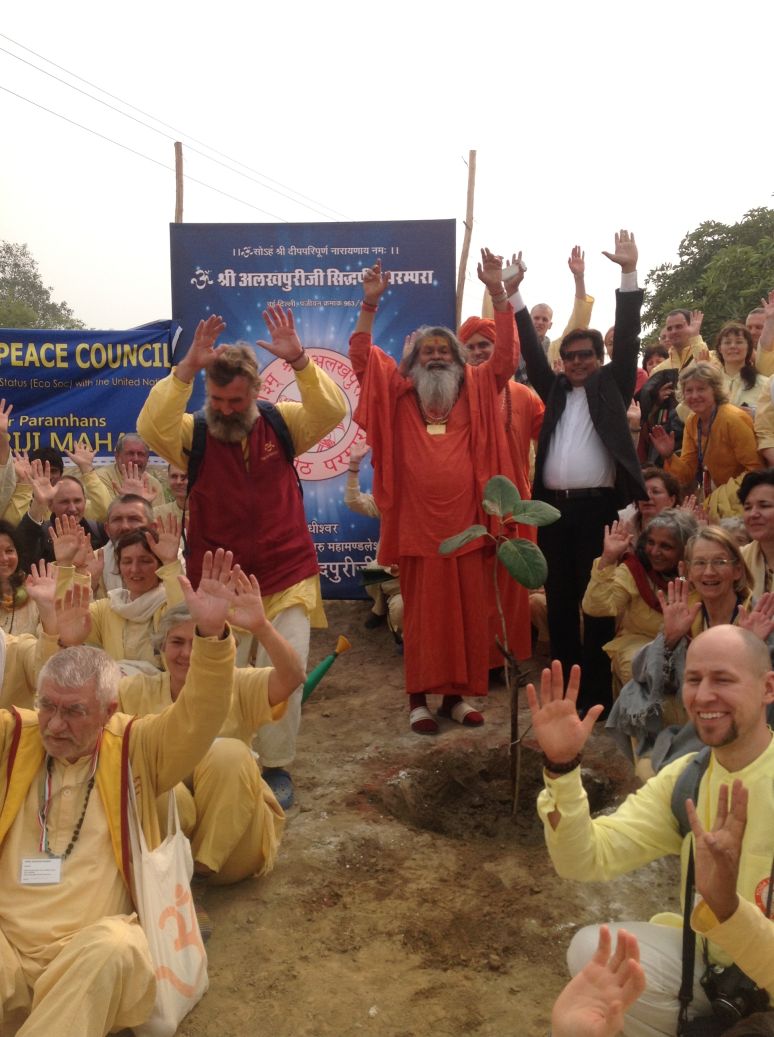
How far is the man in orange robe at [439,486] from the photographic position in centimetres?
539

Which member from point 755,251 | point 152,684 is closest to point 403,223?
point 152,684

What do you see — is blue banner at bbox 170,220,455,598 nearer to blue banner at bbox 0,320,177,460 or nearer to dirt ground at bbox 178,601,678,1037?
blue banner at bbox 0,320,177,460

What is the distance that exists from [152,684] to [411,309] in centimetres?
456

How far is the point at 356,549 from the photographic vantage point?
25.3ft

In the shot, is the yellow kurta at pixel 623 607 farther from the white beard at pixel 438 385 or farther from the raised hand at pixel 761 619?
the raised hand at pixel 761 619

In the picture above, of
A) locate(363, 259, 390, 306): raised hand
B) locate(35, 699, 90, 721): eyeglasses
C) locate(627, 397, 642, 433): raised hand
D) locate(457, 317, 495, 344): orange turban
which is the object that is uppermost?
locate(363, 259, 390, 306): raised hand

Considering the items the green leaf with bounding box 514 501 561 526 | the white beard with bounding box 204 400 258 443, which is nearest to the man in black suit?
the green leaf with bounding box 514 501 561 526

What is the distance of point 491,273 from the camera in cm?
507

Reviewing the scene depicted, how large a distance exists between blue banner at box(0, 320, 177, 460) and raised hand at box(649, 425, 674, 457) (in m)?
3.88

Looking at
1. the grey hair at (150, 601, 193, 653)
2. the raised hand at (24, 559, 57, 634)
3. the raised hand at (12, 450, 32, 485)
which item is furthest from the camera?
the raised hand at (12, 450, 32, 485)

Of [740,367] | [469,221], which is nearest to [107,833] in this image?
[740,367]

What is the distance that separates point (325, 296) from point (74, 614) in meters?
4.71

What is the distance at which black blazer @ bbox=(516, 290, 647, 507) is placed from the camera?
5.29 meters

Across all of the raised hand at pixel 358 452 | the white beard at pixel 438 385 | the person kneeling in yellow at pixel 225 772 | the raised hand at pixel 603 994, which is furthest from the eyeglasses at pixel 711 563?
the raised hand at pixel 358 452
